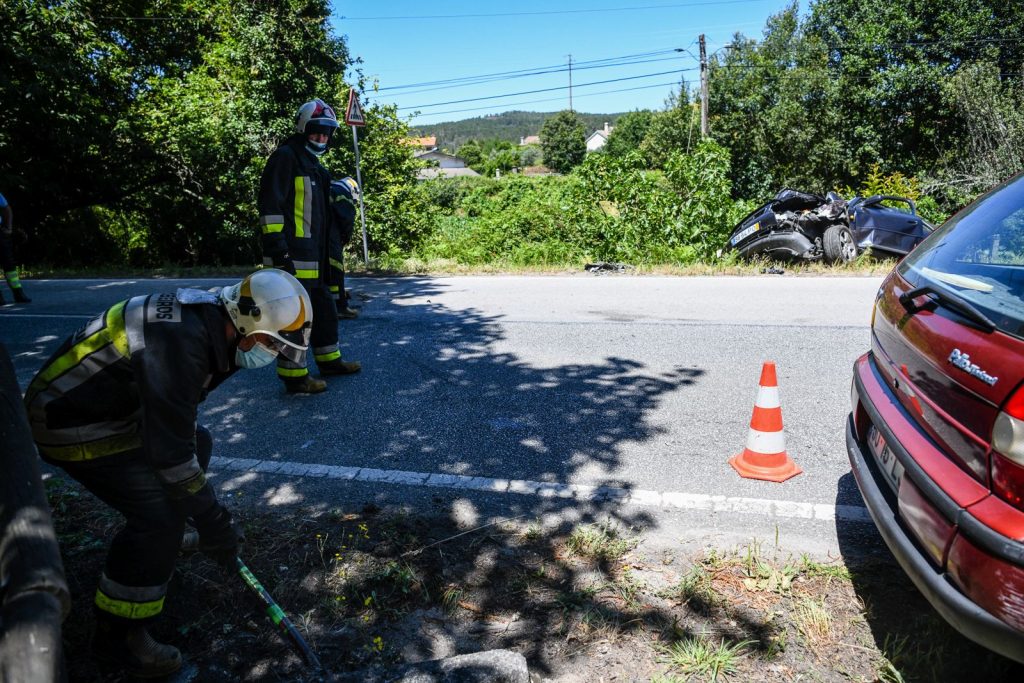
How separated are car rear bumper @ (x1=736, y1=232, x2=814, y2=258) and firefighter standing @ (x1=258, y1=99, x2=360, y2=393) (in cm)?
731

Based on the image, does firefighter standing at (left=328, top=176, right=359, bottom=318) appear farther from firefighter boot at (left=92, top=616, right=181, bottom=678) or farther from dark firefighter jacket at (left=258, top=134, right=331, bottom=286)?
firefighter boot at (left=92, top=616, right=181, bottom=678)

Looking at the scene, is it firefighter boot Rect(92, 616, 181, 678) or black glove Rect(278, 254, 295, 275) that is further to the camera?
black glove Rect(278, 254, 295, 275)

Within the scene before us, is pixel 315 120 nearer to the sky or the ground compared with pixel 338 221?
nearer to the sky

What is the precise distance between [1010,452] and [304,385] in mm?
4465

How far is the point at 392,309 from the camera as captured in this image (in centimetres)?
814

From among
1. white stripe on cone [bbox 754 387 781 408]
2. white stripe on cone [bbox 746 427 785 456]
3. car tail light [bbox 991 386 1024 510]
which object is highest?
car tail light [bbox 991 386 1024 510]

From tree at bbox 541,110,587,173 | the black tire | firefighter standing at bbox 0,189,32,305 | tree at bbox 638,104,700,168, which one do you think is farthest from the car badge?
tree at bbox 541,110,587,173

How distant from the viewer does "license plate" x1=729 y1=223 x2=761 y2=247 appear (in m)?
10.9

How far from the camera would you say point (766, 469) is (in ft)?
12.0

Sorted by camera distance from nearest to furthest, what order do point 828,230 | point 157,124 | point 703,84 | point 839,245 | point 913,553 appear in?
point 913,553
point 839,245
point 828,230
point 157,124
point 703,84

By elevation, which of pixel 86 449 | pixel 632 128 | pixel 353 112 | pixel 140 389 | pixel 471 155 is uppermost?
pixel 471 155

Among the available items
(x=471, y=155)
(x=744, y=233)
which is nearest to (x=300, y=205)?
(x=744, y=233)

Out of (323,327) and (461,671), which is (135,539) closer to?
(461,671)

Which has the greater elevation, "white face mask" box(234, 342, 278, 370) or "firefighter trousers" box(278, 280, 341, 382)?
"white face mask" box(234, 342, 278, 370)
